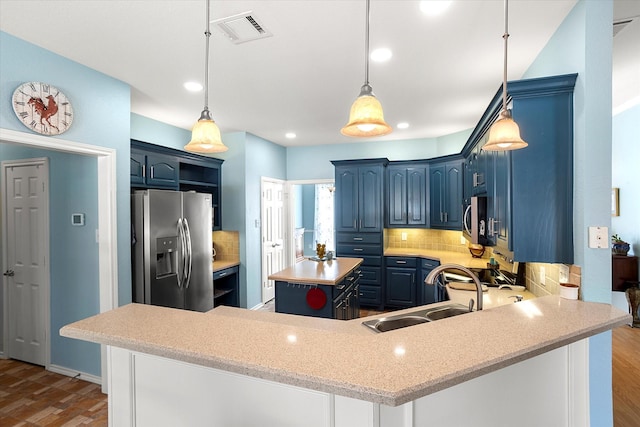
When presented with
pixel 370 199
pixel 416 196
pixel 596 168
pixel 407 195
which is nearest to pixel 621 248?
pixel 416 196

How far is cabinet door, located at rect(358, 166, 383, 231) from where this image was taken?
5.03 meters

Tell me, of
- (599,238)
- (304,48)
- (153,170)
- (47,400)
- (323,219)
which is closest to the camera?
(599,238)

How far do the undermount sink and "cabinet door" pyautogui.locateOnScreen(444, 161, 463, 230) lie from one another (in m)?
2.97

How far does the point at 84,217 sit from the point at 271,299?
130 inches

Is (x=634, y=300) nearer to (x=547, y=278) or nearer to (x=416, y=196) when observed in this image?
(x=547, y=278)

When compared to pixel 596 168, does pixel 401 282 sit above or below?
below

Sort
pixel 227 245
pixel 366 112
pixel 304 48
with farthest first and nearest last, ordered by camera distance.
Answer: pixel 227 245
pixel 304 48
pixel 366 112

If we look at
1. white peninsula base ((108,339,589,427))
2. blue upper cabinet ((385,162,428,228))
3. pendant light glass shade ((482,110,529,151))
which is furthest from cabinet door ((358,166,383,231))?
white peninsula base ((108,339,589,427))

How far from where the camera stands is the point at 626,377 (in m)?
2.87

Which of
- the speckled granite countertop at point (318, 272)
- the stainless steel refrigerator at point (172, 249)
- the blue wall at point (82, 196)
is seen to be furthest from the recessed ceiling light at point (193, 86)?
the speckled granite countertop at point (318, 272)

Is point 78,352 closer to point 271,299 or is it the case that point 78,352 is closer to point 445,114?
point 271,299

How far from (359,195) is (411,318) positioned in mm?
3453

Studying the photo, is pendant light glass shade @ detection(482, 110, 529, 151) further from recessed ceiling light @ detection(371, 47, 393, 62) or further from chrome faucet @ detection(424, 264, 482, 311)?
recessed ceiling light @ detection(371, 47, 393, 62)

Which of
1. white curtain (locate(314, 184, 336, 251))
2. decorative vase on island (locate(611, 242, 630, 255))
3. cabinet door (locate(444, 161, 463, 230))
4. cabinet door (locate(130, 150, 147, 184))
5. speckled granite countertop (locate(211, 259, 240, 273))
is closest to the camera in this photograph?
cabinet door (locate(130, 150, 147, 184))
